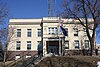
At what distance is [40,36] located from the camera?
5759 centimetres

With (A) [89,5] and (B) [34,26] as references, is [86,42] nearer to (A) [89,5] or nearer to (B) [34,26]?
(B) [34,26]

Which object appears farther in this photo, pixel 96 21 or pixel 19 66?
pixel 96 21

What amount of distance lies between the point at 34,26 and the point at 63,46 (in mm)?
9427

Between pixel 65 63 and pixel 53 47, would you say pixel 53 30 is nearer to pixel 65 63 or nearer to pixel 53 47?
pixel 53 47

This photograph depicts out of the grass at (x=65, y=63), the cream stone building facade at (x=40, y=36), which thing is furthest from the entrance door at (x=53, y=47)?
the grass at (x=65, y=63)

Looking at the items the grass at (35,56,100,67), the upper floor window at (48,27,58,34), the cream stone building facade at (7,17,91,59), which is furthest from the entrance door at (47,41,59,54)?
the grass at (35,56,100,67)

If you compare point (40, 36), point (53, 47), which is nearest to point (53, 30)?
point (40, 36)

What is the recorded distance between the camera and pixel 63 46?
178 feet

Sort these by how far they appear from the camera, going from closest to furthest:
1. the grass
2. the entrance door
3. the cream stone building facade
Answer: the grass, the entrance door, the cream stone building facade

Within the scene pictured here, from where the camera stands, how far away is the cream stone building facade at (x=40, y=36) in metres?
56.0

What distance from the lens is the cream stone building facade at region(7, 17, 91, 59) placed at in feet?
184

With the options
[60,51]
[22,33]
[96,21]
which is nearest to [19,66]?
[96,21]

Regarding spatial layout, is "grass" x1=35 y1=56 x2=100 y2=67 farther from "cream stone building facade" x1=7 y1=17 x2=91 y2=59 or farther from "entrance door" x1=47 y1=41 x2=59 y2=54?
"entrance door" x1=47 y1=41 x2=59 y2=54

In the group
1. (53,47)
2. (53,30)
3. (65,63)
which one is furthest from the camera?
(53,30)
